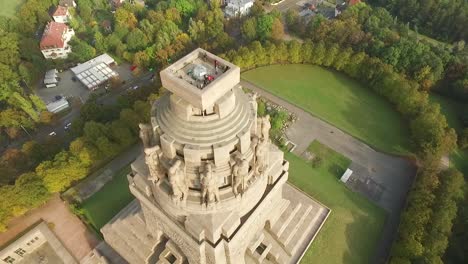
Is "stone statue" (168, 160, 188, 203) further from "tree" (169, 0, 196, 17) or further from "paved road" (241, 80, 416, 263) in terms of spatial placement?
"tree" (169, 0, 196, 17)

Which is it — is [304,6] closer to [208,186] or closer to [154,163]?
[154,163]

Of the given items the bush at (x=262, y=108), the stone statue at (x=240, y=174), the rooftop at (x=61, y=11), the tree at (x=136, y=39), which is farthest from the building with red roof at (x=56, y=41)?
the stone statue at (x=240, y=174)

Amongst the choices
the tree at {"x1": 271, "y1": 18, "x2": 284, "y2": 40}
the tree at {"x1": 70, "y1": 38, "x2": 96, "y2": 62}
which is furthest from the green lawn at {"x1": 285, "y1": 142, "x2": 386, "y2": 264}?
the tree at {"x1": 70, "y1": 38, "x2": 96, "y2": 62}

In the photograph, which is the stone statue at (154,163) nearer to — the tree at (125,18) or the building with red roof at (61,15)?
the tree at (125,18)

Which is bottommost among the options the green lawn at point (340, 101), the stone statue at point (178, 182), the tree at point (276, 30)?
the green lawn at point (340, 101)

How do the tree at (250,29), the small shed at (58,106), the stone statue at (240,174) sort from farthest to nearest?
the tree at (250,29)
the small shed at (58,106)
the stone statue at (240,174)

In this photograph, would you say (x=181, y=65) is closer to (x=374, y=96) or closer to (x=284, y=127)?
(x=284, y=127)
